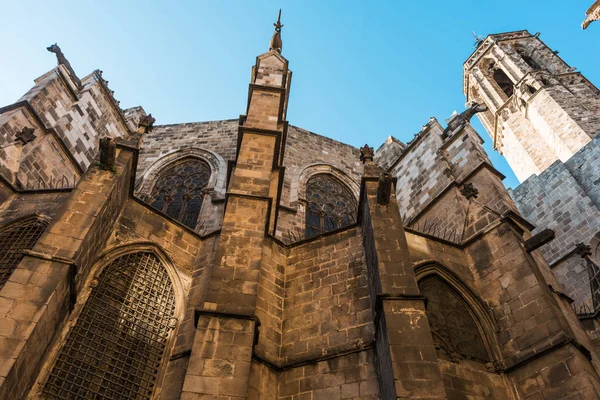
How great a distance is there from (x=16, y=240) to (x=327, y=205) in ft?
25.4

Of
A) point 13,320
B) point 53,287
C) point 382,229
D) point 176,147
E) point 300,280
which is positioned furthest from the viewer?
point 176,147

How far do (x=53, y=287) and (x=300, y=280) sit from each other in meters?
3.37

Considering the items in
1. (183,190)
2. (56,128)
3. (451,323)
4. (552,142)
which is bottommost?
(451,323)

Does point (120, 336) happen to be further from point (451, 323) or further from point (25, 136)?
point (25, 136)

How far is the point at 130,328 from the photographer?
19.8 ft

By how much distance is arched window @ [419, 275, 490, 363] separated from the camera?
20.0 feet

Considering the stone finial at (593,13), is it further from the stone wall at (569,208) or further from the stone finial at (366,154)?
the stone finial at (366,154)

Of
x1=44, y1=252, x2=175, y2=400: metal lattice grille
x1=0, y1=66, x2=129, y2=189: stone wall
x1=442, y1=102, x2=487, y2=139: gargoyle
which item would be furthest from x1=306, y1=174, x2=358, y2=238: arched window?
x1=0, y1=66, x2=129, y2=189: stone wall

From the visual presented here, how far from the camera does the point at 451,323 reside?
→ 6.49 m

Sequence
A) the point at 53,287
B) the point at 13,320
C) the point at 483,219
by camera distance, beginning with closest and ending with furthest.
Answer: the point at 13,320 < the point at 53,287 < the point at 483,219

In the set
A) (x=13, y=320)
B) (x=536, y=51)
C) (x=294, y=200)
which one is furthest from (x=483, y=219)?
(x=536, y=51)

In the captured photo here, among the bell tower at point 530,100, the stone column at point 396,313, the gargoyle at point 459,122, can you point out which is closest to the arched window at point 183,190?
the stone column at point 396,313

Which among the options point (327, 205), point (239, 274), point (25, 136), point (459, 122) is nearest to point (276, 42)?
point (327, 205)

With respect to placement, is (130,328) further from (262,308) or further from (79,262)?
(262,308)
